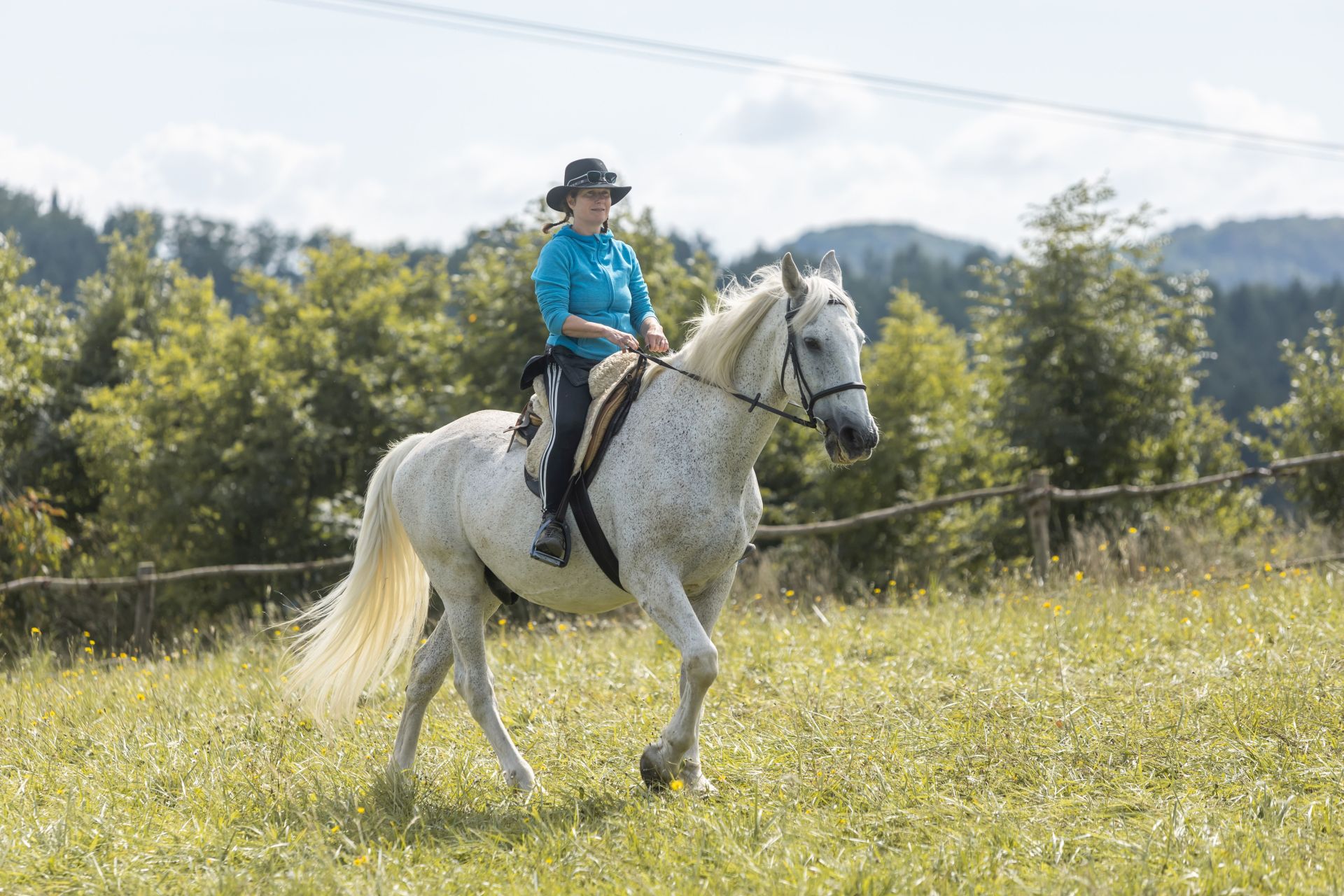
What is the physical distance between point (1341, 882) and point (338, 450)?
60.8 feet

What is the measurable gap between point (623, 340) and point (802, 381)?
0.96m

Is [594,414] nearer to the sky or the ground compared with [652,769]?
nearer to the sky

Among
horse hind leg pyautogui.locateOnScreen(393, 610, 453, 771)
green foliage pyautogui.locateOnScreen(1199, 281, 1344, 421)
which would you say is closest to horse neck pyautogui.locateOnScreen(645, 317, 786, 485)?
horse hind leg pyautogui.locateOnScreen(393, 610, 453, 771)

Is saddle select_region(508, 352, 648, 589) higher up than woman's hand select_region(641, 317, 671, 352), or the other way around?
woman's hand select_region(641, 317, 671, 352)

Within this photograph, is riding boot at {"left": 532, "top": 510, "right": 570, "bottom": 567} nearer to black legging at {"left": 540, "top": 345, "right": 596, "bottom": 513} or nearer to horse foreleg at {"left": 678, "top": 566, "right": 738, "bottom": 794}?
black legging at {"left": 540, "top": 345, "right": 596, "bottom": 513}

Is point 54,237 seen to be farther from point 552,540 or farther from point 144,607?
point 552,540

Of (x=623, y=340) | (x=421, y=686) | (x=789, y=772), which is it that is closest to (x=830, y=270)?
(x=623, y=340)

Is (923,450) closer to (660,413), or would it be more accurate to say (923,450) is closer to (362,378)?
(362,378)

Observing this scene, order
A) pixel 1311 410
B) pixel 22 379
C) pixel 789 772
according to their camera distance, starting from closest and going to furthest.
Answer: pixel 789 772 → pixel 1311 410 → pixel 22 379

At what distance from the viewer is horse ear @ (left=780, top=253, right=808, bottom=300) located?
4652 mm

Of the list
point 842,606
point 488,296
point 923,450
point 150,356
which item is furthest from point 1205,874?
point 150,356

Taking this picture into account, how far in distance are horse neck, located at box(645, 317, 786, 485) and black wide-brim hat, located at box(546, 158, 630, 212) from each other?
1.05 metres

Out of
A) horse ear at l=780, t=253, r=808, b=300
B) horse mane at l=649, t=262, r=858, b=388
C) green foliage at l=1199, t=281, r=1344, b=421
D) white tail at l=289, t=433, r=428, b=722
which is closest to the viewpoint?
horse ear at l=780, t=253, r=808, b=300

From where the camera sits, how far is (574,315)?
5.31 metres
